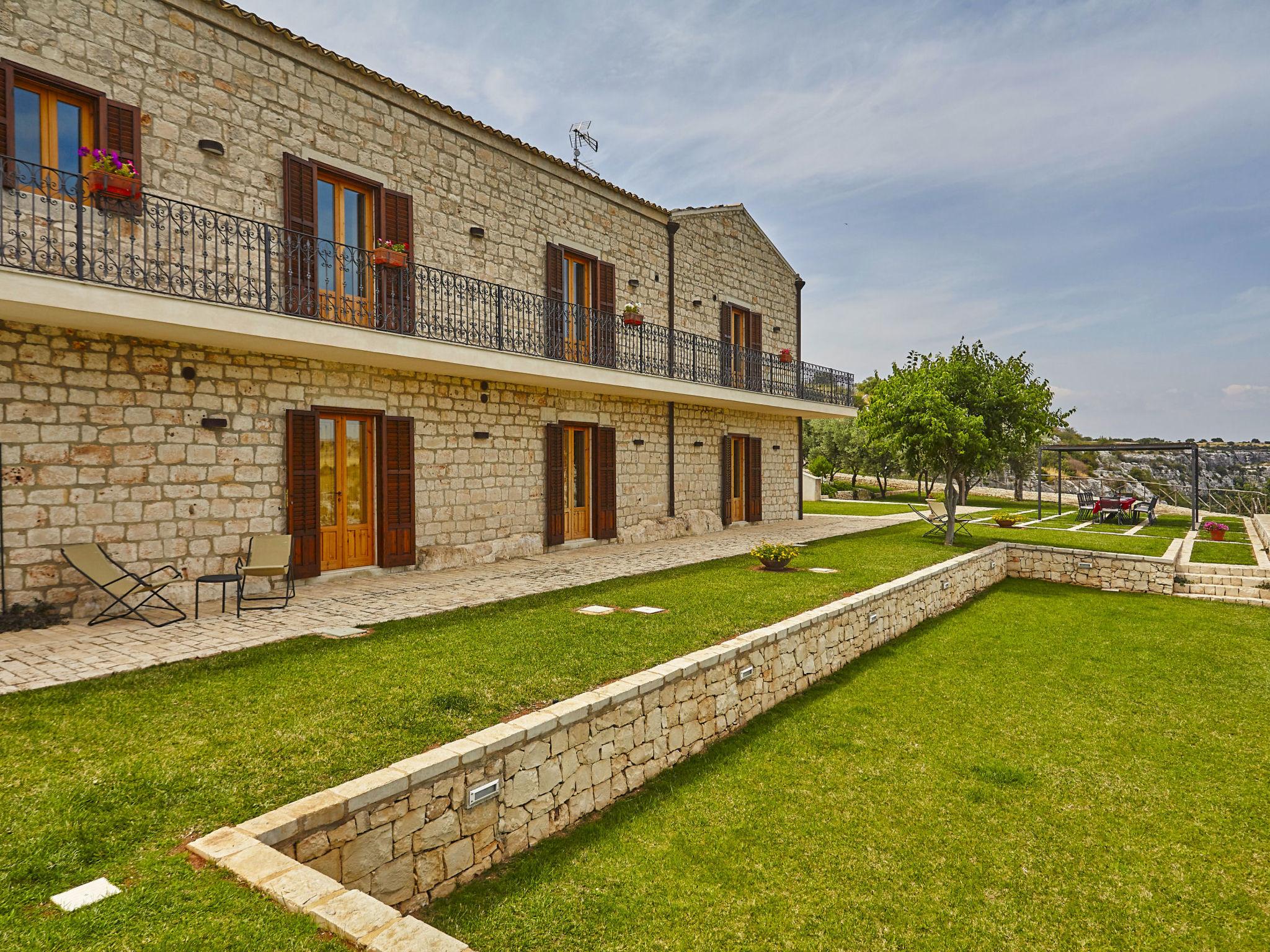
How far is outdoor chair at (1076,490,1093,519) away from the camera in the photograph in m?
20.6

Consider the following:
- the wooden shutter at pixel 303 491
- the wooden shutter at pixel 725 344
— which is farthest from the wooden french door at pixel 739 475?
the wooden shutter at pixel 303 491

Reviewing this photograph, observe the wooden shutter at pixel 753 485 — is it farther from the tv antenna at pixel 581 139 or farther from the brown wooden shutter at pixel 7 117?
the brown wooden shutter at pixel 7 117

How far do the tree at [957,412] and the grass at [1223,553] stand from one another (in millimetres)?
3643

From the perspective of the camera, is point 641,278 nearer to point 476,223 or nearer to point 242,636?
point 476,223

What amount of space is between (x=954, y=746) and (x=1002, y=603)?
22.0 feet

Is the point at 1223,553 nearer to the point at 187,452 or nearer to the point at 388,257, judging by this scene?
the point at 388,257

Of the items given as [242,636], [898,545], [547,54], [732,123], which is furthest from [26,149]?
[898,545]

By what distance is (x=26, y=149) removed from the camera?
6227 mm

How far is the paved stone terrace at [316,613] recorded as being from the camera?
16.3ft

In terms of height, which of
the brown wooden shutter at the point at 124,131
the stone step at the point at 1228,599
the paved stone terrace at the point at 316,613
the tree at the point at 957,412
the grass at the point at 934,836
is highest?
the brown wooden shutter at the point at 124,131

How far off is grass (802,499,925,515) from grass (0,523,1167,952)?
1568cm

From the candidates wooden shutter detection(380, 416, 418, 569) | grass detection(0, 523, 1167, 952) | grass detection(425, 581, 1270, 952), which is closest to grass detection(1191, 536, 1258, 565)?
grass detection(425, 581, 1270, 952)

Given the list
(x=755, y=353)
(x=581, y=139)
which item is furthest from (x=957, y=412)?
(x=581, y=139)

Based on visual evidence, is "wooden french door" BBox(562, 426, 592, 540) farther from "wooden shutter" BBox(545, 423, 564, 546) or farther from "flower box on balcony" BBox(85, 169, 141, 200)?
"flower box on balcony" BBox(85, 169, 141, 200)
